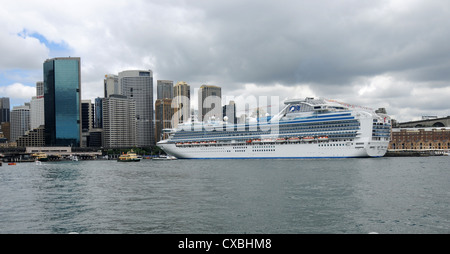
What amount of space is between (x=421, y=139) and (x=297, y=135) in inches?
3519

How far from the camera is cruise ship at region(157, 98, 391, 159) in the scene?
285 ft

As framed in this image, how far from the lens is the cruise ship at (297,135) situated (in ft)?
285

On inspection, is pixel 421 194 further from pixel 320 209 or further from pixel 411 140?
pixel 411 140

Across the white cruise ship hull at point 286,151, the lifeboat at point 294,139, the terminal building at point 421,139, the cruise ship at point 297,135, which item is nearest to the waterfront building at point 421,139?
the terminal building at point 421,139

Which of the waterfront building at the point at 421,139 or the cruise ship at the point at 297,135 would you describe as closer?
the cruise ship at the point at 297,135

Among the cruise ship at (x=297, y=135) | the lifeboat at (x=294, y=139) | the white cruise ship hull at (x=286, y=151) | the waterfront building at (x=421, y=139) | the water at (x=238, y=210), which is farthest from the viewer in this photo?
the waterfront building at (x=421, y=139)

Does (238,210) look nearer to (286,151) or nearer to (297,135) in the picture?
(286,151)

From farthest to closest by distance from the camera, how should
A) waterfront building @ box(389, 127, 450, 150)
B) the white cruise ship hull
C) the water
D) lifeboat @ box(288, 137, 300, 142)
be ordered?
waterfront building @ box(389, 127, 450, 150) < lifeboat @ box(288, 137, 300, 142) < the white cruise ship hull < the water

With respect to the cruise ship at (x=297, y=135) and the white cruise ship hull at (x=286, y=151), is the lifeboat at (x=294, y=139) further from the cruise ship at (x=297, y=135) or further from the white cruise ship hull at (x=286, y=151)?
the white cruise ship hull at (x=286, y=151)

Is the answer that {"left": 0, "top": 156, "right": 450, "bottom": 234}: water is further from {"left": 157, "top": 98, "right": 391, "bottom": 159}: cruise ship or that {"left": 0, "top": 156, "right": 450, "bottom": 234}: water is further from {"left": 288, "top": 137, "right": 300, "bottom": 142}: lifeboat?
{"left": 288, "top": 137, "right": 300, "bottom": 142}: lifeboat

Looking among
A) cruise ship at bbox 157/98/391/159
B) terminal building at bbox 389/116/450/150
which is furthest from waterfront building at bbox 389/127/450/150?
cruise ship at bbox 157/98/391/159

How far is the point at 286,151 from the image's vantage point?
94125mm
